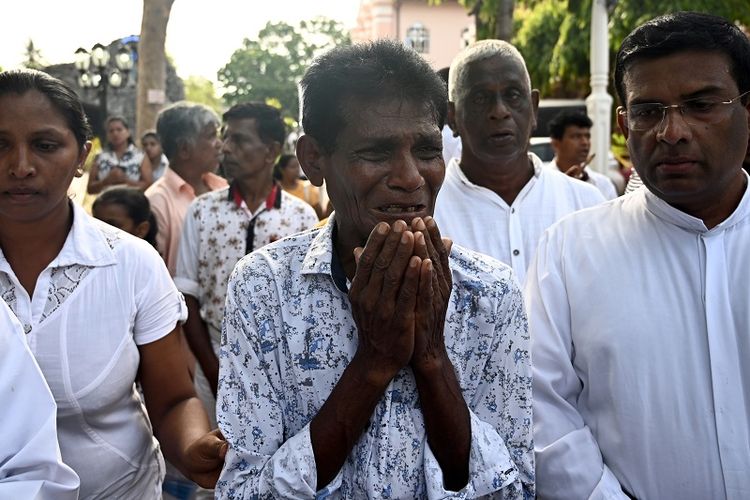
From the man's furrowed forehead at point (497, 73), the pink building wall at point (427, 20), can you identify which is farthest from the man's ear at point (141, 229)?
the pink building wall at point (427, 20)

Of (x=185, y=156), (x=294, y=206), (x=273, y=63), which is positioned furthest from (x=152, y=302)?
(x=273, y=63)

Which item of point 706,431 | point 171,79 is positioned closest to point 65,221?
point 706,431

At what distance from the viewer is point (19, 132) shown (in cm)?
292

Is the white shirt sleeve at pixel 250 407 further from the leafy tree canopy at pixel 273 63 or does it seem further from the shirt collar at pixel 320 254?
the leafy tree canopy at pixel 273 63

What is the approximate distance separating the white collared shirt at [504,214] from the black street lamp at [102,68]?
14.7 meters

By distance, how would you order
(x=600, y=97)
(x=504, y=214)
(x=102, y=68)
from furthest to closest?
(x=102, y=68) → (x=600, y=97) → (x=504, y=214)

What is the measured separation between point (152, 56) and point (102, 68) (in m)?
5.71

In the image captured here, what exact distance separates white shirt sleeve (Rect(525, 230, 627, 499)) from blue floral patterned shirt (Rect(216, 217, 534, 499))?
0.28m

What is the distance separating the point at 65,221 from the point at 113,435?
2.44 feet

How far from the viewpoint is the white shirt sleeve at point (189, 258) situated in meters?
5.07

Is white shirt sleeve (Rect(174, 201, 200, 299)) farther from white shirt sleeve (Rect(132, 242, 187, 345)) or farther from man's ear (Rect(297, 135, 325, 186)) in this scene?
man's ear (Rect(297, 135, 325, 186))

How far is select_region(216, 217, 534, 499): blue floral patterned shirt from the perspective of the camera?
214cm

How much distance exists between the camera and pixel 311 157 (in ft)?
8.03

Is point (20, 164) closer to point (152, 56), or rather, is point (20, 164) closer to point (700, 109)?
point (700, 109)
